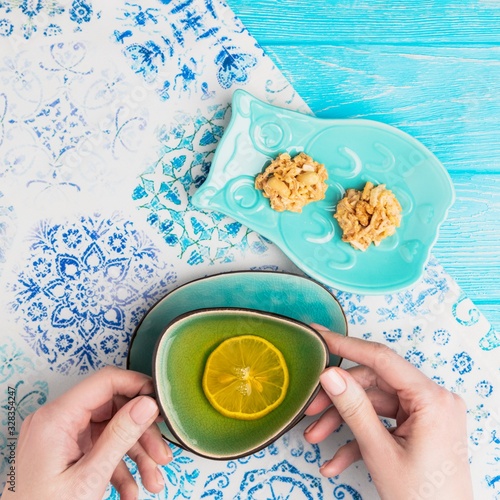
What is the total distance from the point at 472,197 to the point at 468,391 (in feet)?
1.19

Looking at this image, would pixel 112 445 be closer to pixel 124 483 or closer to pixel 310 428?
pixel 124 483

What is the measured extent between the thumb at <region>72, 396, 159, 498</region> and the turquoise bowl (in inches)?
7.0

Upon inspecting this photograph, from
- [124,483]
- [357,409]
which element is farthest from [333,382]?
[124,483]

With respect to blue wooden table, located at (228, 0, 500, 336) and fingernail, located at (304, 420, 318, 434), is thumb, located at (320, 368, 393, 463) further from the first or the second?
blue wooden table, located at (228, 0, 500, 336)

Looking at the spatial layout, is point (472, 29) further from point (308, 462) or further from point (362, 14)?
point (308, 462)

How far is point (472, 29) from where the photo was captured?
3.42ft

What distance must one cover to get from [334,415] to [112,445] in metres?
0.38

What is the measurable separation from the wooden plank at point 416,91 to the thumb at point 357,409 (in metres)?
0.48

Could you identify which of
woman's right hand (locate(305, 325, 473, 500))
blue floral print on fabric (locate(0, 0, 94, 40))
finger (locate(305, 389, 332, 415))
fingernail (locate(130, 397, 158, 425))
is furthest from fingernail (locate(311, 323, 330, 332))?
blue floral print on fabric (locate(0, 0, 94, 40))

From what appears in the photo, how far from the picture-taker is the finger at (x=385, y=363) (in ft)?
2.85

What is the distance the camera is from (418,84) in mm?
1033

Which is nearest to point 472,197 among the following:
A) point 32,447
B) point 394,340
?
point 394,340

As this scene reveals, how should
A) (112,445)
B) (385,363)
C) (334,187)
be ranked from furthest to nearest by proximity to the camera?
(334,187) → (385,363) → (112,445)

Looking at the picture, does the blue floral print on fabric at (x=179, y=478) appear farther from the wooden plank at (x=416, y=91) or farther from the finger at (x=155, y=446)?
the wooden plank at (x=416, y=91)
